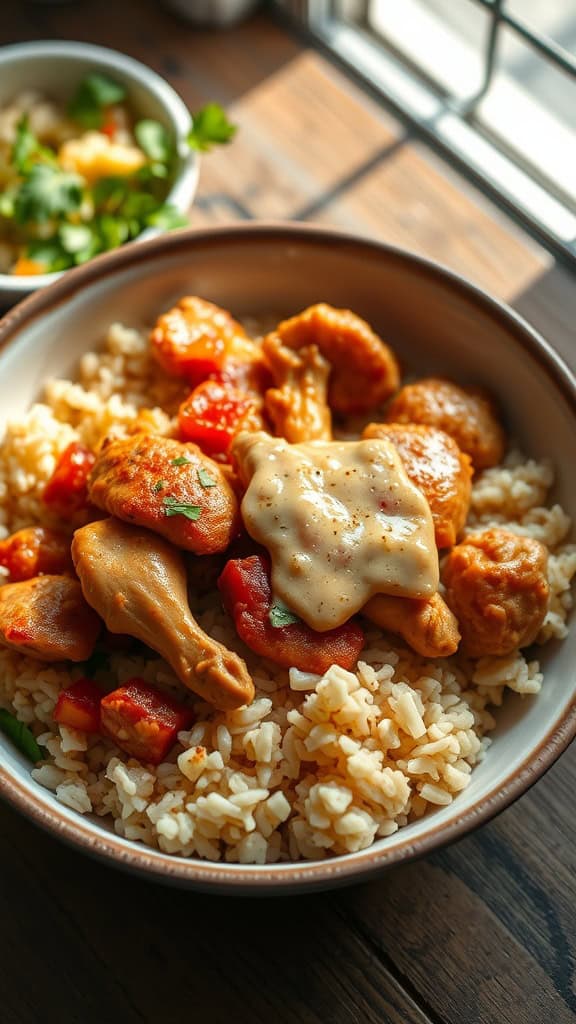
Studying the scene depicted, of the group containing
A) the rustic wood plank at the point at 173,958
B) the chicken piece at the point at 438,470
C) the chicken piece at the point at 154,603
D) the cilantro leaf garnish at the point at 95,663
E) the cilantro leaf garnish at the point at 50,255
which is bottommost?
the rustic wood plank at the point at 173,958

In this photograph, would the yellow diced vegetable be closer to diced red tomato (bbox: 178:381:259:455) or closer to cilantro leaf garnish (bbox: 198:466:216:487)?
diced red tomato (bbox: 178:381:259:455)

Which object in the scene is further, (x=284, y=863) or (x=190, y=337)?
(x=190, y=337)

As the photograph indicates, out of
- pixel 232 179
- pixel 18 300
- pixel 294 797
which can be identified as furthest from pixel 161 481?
pixel 232 179

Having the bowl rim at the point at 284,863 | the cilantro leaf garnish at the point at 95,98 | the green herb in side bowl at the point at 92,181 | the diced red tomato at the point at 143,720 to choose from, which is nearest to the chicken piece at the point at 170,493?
the diced red tomato at the point at 143,720

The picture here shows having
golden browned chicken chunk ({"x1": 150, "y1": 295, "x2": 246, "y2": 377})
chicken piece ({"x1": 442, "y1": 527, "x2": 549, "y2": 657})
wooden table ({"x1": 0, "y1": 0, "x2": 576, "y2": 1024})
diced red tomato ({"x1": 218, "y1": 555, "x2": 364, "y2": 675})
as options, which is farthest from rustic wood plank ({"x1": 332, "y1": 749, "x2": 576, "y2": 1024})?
golden browned chicken chunk ({"x1": 150, "y1": 295, "x2": 246, "y2": 377})

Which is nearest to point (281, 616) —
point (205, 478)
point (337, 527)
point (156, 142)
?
point (337, 527)

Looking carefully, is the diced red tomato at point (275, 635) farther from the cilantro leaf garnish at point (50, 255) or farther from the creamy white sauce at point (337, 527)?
the cilantro leaf garnish at point (50, 255)

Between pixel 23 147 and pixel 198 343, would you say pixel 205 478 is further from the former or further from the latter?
pixel 23 147
